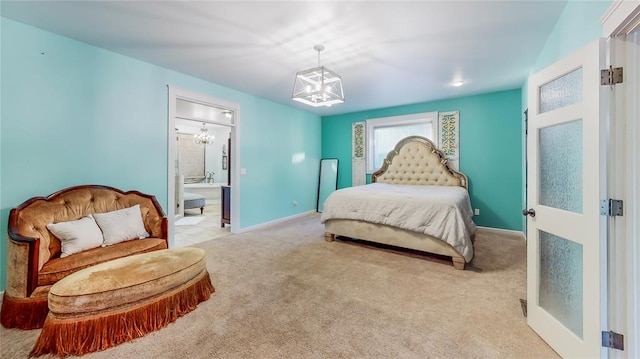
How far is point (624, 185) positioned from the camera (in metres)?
1.26

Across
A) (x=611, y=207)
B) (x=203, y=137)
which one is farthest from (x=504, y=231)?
(x=203, y=137)

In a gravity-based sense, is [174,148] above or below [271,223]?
above

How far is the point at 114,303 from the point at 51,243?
108 centimetres

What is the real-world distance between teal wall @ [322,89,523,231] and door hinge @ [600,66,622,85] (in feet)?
11.5

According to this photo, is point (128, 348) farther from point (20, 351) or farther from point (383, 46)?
point (383, 46)

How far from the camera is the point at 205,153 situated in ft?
29.1

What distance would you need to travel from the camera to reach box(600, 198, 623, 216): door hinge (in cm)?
127

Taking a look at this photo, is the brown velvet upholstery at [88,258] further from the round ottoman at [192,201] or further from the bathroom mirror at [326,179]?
the bathroom mirror at [326,179]

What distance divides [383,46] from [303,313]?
2842 mm

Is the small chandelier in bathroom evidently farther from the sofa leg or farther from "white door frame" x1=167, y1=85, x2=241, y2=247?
the sofa leg

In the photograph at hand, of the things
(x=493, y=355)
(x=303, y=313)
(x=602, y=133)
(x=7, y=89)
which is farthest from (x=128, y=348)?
(x=602, y=133)

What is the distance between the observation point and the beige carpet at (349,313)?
5.21 feet

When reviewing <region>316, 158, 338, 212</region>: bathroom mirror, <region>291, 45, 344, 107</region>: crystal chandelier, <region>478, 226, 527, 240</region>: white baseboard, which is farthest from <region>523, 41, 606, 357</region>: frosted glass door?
<region>316, 158, 338, 212</region>: bathroom mirror

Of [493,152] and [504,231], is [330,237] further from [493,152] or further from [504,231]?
[493,152]
